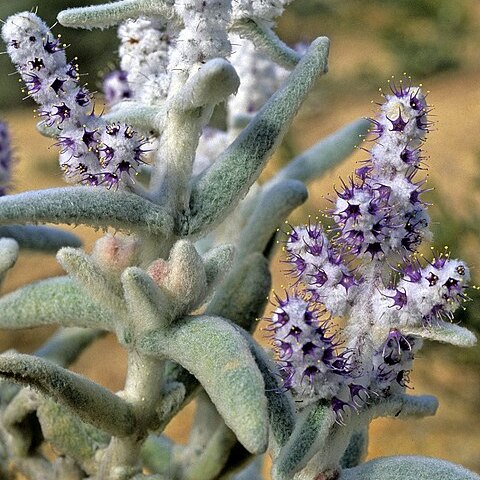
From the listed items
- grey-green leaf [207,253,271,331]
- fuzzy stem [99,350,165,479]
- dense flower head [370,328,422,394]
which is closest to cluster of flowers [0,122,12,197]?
grey-green leaf [207,253,271,331]

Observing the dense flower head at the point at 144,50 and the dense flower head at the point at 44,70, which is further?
the dense flower head at the point at 144,50

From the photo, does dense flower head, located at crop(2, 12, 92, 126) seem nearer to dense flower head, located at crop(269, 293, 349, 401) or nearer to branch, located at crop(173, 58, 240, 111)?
branch, located at crop(173, 58, 240, 111)

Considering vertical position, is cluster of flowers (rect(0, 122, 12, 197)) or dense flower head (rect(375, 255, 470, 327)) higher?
dense flower head (rect(375, 255, 470, 327))

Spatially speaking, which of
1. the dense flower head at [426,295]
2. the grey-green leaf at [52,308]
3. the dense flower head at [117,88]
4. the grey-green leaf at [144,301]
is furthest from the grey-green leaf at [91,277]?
the dense flower head at [117,88]

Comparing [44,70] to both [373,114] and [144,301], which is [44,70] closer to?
[144,301]

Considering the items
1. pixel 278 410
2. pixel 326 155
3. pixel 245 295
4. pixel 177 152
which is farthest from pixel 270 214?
pixel 278 410

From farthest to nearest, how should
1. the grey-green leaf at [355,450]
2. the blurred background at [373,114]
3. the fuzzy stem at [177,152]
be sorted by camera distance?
the blurred background at [373,114] < the grey-green leaf at [355,450] < the fuzzy stem at [177,152]

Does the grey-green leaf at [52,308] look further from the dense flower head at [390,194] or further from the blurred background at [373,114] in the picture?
the dense flower head at [390,194]
